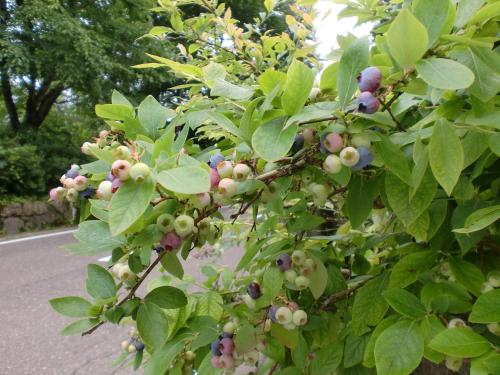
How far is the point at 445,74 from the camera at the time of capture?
0.36 metres

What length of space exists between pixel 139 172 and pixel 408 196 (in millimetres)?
294

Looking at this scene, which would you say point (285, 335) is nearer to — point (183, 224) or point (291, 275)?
point (291, 275)

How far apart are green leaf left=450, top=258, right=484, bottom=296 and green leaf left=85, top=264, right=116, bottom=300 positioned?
0.43 meters

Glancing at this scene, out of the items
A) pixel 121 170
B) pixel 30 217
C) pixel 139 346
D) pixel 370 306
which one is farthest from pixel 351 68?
pixel 30 217

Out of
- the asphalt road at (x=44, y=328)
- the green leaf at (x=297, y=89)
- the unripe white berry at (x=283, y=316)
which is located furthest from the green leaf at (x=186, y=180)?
the asphalt road at (x=44, y=328)

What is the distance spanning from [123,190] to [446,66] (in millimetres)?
290

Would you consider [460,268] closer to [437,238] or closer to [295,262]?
[437,238]

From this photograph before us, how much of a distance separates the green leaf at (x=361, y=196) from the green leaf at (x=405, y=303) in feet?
0.32

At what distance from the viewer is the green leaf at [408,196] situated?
0.46 metres

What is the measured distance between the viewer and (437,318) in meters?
0.50

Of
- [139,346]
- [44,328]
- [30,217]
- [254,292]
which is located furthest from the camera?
[30,217]

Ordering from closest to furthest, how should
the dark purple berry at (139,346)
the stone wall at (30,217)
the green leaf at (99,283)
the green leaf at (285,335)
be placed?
1. the green leaf at (99,283)
2. the green leaf at (285,335)
3. the dark purple berry at (139,346)
4. the stone wall at (30,217)

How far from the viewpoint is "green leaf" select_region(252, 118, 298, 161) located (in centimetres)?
38

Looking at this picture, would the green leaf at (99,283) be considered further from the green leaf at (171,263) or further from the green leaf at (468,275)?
the green leaf at (468,275)
